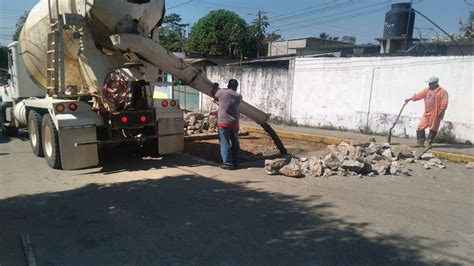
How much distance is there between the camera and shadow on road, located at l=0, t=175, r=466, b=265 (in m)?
3.64

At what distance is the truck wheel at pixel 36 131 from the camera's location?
8164mm

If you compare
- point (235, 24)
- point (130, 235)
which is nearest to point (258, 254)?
point (130, 235)

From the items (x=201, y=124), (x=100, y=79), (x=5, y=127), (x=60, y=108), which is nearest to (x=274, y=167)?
(x=100, y=79)

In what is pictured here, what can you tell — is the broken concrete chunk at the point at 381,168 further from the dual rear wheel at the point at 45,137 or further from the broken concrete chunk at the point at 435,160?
the dual rear wheel at the point at 45,137

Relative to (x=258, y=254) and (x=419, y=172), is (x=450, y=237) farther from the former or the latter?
(x=419, y=172)

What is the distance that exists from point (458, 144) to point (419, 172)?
138 inches

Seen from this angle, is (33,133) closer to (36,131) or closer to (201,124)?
(36,131)

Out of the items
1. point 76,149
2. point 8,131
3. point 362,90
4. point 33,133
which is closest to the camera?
point 76,149

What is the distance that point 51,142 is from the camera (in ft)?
24.3

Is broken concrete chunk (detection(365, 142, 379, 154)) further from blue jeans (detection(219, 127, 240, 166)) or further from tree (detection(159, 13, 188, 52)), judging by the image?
tree (detection(159, 13, 188, 52))

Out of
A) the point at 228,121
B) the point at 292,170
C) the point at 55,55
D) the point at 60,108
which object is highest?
the point at 55,55

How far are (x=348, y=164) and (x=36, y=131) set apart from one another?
6.43 metres

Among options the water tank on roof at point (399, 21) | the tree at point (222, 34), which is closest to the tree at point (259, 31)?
the tree at point (222, 34)

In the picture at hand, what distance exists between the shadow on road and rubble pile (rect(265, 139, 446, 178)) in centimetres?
118
